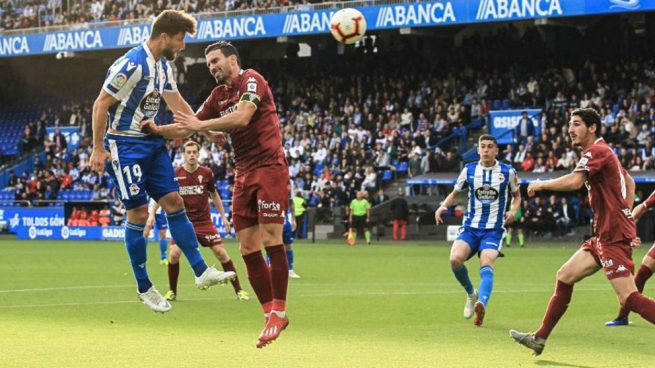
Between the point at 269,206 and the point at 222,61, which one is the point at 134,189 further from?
the point at 222,61

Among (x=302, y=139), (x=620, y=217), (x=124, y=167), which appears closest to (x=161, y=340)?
(x=124, y=167)

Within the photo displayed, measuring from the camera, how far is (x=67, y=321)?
1353 centimetres

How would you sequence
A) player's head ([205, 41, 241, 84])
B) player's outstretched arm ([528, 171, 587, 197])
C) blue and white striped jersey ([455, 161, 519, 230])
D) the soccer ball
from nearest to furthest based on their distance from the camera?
1. player's outstretched arm ([528, 171, 587, 197])
2. player's head ([205, 41, 241, 84])
3. blue and white striped jersey ([455, 161, 519, 230])
4. the soccer ball

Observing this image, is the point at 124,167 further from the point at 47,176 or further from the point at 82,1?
the point at 82,1

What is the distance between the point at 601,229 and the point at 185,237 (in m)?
4.07

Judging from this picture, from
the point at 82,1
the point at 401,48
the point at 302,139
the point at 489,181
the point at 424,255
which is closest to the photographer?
the point at 489,181

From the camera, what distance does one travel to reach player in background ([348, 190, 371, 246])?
37.3 metres

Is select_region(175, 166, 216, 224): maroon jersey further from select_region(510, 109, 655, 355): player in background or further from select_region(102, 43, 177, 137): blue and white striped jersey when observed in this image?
select_region(510, 109, 655, 355): player in background

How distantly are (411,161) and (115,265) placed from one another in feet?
56.1

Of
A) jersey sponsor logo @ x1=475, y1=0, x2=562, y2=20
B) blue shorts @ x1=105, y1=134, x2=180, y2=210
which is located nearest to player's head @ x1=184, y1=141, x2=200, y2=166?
blue shorts @ x1=105, y1=134, x2=180, y2=210

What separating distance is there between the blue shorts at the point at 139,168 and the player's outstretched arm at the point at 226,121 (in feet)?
3.24

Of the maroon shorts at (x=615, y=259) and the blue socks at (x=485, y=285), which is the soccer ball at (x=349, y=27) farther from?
the maroon shorts at (x=615, y=259)

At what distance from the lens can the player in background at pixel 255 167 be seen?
33.4ft

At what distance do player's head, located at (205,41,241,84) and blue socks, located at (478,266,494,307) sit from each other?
468 centimetres
